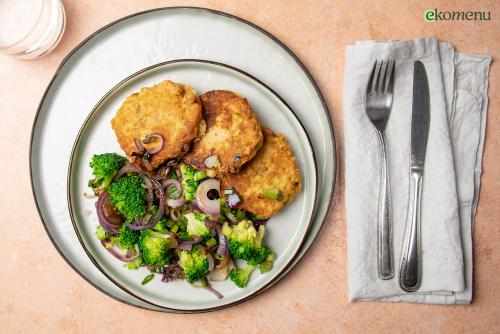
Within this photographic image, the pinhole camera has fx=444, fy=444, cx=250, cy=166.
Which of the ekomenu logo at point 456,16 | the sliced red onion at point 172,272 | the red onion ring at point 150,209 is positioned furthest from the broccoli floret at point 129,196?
the ekomenu logo at point 456,16

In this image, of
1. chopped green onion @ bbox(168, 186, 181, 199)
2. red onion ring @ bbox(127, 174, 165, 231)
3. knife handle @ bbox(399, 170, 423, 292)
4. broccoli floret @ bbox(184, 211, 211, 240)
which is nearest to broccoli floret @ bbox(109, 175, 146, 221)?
red onion ring @ bbox(127, 174, 165, 231)

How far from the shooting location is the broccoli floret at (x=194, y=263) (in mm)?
2604

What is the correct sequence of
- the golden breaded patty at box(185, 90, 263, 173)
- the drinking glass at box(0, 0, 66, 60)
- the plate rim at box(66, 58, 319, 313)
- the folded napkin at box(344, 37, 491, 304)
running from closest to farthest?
the golden breaded patty at box(185, 90, 263, 173)
the plate rim at box(66, 58, 319, 313)
the folded napkin at box(344, 37, 491, 304)
the drinking glass at box(0, 0, 66, 60)

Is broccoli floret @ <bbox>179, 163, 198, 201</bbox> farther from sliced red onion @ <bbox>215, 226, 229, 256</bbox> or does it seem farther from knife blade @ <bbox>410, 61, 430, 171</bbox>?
knife blade @ <bbox>410, 61, 430, 171</bbox>

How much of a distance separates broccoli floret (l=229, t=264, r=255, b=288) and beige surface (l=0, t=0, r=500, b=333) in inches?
10.5

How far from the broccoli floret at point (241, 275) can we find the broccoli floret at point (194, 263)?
181mm

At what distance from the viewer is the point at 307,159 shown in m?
2.72

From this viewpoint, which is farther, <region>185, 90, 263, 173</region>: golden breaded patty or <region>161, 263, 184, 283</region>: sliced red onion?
<region>161, 263, 184, 283</region>: sliced red onion

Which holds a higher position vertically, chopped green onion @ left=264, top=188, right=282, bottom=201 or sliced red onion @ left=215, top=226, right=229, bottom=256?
chopped green onion @ left=264, top=188, right=282, bottom=201

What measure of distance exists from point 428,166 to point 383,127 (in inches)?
14.7

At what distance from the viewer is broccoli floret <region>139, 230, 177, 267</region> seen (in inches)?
101

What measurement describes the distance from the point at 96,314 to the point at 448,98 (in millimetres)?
2695

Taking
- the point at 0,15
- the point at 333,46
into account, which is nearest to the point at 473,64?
the point at 333,46

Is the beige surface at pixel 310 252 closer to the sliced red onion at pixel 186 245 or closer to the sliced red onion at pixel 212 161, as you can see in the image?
the sliced red onion at pixel 186 245
